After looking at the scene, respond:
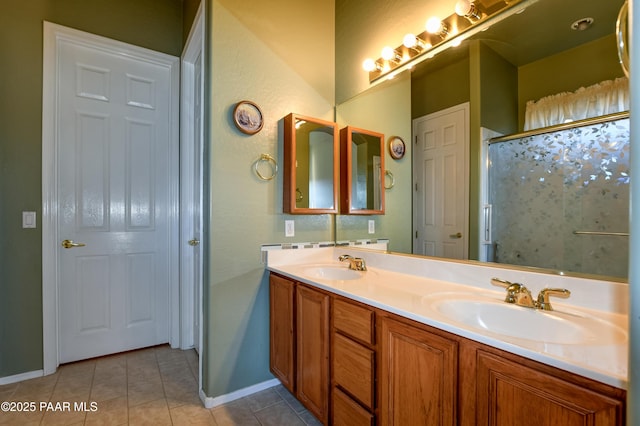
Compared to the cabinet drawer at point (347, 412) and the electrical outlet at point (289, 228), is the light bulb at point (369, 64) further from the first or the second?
the cabinet drawer at point (347, 412)

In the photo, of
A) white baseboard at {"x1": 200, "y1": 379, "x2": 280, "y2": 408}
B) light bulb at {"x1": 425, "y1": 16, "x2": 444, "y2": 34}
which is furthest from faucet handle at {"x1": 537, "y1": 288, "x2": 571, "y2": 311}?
white baseboard at {"x1": 200, "y1": 379, "x2": 280, "y2": 408}

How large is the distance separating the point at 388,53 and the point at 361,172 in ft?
2.42

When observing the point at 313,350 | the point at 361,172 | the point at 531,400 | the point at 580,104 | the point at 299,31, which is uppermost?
the point at 299,31

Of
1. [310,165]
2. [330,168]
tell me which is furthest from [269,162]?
[330,168]

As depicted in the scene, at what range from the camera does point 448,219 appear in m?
1.50

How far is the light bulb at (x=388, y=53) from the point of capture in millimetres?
1782

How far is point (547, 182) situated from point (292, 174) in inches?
51.2

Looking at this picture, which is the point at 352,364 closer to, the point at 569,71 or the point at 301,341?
the point at 301,341

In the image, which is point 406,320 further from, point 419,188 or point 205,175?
point 205,175

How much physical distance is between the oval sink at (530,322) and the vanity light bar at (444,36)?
1.19 metres

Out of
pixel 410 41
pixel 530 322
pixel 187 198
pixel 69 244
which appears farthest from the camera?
pixel 187 198

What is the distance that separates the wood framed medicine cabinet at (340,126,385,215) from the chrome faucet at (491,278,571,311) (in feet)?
3.16

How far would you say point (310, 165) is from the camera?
80.3 inches

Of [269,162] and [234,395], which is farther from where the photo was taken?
[269,162]
